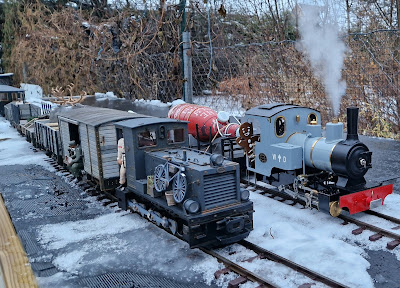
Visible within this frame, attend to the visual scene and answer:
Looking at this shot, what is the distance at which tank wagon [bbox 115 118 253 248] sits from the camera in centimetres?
694

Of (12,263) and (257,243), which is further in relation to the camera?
(257,243)

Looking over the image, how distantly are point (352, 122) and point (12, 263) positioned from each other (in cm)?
732

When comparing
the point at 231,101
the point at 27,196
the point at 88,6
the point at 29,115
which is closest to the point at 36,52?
the point at 88,6

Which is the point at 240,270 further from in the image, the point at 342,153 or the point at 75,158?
the point at 75,158

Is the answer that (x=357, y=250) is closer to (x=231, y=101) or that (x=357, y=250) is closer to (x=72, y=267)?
(x=72, y=267)

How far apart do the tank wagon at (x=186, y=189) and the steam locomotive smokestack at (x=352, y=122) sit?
263 centimetres

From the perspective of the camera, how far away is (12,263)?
2074 millimetres

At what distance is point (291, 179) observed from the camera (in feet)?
30.8

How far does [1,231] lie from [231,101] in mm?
17432

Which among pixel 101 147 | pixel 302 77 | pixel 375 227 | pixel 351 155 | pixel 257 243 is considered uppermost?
pixel 302 77

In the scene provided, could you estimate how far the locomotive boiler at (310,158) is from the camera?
26.6 feet

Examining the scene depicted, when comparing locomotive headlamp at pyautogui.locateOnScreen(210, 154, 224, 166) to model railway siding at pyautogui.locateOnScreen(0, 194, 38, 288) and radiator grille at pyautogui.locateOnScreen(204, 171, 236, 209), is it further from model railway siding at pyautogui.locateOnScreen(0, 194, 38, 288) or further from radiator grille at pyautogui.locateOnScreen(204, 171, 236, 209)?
model railway siding at pyautogui.locateOnScreen(0, 194, 38, 288)

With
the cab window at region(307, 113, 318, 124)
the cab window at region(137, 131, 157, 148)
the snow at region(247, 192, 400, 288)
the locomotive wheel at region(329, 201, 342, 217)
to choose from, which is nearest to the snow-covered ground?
the snow at region(247, 192, 400, 288)

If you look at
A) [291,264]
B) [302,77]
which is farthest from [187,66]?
[291,264]
